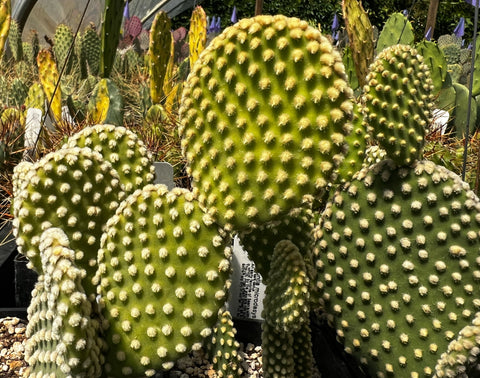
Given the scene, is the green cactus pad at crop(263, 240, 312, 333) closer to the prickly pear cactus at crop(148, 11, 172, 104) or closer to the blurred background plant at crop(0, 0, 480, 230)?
the blurred background plant at crop(0, 0, 480, 230)

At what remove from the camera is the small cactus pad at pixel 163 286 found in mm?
685

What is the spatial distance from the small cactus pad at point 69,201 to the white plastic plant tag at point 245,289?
21.3 inches

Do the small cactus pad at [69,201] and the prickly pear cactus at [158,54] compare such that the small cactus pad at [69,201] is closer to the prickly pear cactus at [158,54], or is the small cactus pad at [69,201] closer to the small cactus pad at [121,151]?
the small cactus pad at [121,151]

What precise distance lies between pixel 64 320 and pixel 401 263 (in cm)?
49

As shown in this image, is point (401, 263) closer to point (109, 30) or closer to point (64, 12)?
point (109, 30)

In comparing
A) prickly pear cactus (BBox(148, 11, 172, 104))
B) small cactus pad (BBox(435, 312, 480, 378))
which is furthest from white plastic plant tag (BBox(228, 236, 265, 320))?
prickly pear cactus (BBox(148, 11, 172, 104))

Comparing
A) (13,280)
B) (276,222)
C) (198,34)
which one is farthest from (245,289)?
(198,34)

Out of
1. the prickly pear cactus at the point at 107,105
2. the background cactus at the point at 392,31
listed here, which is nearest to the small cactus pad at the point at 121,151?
the prickly pear cactus at the point at 107,105

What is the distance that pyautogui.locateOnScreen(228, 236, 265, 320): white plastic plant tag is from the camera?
129 centimetres

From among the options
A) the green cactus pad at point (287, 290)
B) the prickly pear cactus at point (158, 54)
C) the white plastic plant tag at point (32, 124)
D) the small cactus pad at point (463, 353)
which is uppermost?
the prickly pear cactus at point (158, 54)

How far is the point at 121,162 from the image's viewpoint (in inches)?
36.6

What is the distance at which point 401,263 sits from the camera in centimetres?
77

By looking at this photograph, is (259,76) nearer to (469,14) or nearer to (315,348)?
(315,348)

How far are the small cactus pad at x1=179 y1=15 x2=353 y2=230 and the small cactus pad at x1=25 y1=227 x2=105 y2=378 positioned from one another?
198 millimetres
